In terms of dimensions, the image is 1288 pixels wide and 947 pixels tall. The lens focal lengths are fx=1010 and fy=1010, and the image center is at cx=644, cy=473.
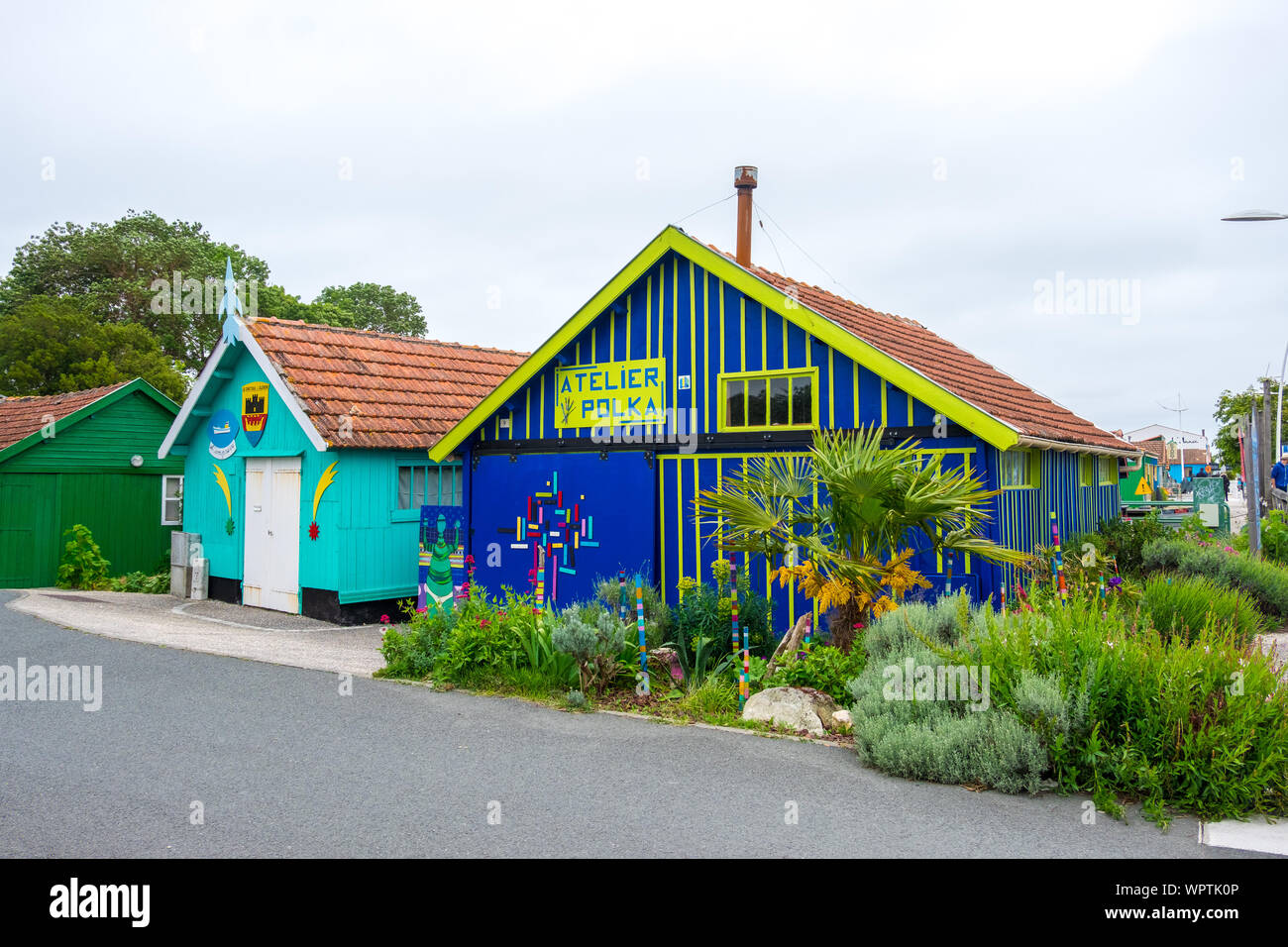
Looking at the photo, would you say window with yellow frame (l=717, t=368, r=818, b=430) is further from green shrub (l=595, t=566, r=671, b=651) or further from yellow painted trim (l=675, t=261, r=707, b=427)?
green shrub (l=595, t=566, r=671, b=651)

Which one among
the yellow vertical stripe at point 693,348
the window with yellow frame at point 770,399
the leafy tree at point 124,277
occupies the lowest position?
the window with yellow frame at point 770,399

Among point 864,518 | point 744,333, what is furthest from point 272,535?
point 864,518

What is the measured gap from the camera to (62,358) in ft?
102

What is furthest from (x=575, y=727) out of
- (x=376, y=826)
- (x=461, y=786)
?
(x=376, y=826)

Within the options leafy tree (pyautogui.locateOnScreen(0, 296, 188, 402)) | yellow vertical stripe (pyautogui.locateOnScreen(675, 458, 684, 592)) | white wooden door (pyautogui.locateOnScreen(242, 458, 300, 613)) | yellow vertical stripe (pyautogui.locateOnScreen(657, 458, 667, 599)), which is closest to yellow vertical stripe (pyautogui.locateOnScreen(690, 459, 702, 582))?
yellow vertical stripe (pyautogui.locateOnScreen(675, 458, 684, 592))

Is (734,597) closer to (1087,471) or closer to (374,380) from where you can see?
(1087,471)

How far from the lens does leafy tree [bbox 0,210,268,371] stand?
3947 cm

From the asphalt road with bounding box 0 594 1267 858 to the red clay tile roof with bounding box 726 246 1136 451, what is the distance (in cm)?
499

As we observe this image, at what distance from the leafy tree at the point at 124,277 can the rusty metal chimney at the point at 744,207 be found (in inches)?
1210

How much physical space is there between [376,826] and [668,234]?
842 cm

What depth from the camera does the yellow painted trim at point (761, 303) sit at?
10258 millimetres

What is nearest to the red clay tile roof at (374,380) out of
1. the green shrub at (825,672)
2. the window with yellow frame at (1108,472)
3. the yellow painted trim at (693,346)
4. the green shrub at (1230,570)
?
the yellow painted trim at (693,346)

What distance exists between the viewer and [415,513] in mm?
16359

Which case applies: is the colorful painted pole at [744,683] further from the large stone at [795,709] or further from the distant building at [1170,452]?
the distant building at [1170,452]
